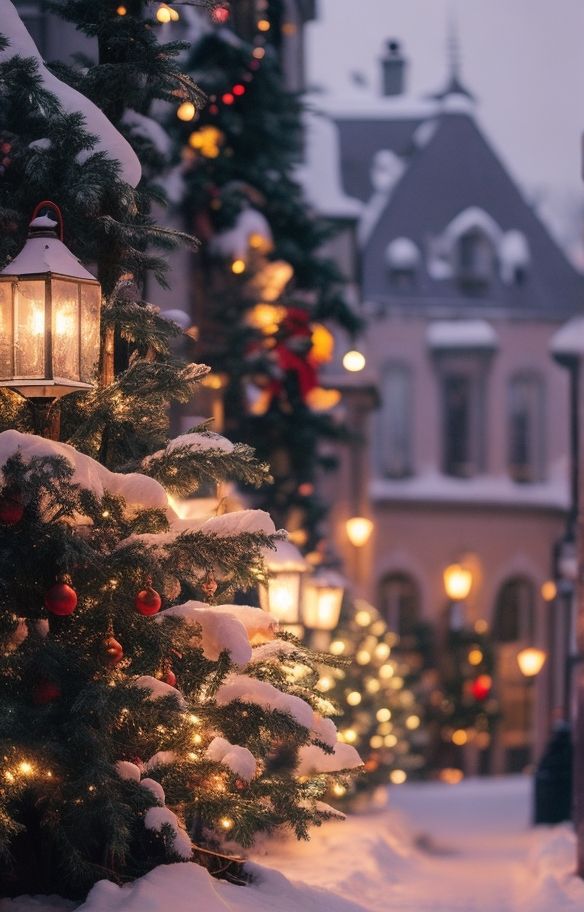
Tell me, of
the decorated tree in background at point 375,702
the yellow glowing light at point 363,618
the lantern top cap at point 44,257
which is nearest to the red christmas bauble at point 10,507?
the lantern top cap at point 44,257

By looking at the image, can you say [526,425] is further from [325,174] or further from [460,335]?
[325,174]

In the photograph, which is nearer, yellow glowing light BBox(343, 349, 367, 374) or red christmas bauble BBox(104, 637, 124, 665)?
red christmas bauble BBox(104, 637, 124, 665)

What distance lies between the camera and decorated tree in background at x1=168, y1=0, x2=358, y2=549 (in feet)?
69.1

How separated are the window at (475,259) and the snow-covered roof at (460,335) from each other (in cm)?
98

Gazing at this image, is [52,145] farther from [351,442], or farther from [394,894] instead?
[351,442]

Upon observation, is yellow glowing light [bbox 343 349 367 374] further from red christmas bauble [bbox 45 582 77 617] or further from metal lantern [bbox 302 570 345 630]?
red christmas bauble [bbox 45 582 77 617]

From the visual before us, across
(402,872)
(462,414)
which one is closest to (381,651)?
(402,872)

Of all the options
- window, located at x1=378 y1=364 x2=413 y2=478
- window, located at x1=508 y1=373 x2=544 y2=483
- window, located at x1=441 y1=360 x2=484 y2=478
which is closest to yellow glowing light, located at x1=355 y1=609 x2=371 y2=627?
window, located at x1=378 y1=364 x2=413 y2=478

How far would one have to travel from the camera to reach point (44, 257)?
8.55 metres

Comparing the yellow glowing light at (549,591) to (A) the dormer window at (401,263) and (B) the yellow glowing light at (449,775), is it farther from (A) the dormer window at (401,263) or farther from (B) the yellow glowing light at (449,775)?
(A) the dormer window at (401,263)

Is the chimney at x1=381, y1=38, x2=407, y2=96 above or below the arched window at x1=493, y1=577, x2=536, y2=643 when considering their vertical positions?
above

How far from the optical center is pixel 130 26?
9.95 metres

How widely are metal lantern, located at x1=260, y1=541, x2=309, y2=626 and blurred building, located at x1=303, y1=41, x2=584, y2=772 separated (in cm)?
2903

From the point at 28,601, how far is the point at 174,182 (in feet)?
40.4
